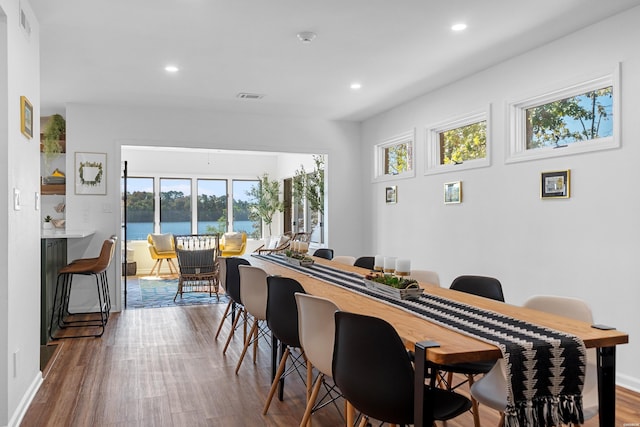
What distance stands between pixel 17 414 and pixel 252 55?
127 inches

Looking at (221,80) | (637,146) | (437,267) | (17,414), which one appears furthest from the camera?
(437,267)

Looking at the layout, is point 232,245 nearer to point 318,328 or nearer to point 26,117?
point 26,117

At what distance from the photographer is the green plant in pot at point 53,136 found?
6353mm

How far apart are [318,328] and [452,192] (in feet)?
11.4

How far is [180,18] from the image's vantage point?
3.56 meters

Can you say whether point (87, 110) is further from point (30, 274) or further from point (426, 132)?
point (426, 132)

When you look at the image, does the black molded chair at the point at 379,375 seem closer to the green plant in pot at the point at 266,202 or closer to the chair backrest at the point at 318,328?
the chair backrest at the point at 318,328

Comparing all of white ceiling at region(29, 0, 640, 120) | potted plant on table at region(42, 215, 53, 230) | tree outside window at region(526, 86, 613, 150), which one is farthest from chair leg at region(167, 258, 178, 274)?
tree outside window at region(526, 86, 613, 150)

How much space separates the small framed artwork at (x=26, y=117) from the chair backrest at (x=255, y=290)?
1.67 m

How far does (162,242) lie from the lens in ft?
31.2

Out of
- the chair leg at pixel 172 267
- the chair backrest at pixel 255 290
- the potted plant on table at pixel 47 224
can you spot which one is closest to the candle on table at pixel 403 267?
the chair backrest at pixel 255 290

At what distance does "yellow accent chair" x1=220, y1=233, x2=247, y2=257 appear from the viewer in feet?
32.3

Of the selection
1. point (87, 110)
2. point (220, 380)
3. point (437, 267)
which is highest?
point (87, 110)

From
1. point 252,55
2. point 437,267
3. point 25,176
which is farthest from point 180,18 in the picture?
point 437,267
